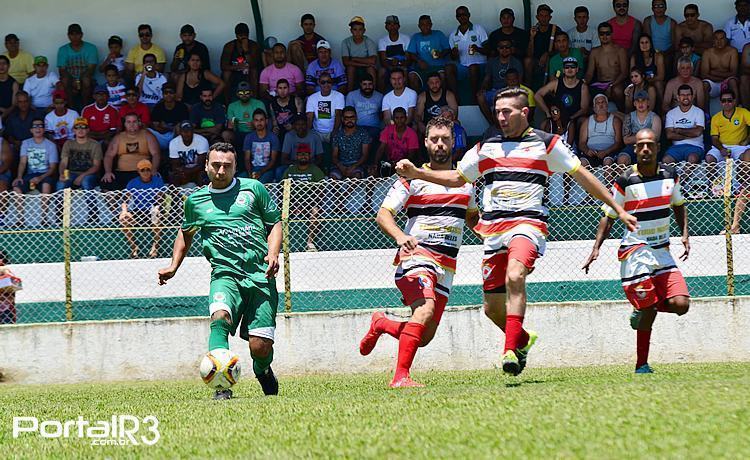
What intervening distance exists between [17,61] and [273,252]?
12.1 m

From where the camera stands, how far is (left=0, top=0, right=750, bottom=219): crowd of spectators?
1642 cm

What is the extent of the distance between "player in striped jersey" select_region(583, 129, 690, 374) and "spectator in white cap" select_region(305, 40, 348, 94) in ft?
28.5

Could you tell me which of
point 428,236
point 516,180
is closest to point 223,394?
point 428,236

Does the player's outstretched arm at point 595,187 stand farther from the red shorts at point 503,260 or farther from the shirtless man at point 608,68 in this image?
the shirtless man at point 608,68

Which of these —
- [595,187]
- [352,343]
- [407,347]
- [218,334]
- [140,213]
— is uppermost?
[595,187]

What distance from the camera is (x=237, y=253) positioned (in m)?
8.71

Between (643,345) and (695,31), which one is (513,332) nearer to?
(643,345)

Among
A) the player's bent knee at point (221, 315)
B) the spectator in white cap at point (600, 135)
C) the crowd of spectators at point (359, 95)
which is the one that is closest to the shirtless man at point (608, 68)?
the crowd of spectators at point (359, 95)

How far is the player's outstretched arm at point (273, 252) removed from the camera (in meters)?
8.54

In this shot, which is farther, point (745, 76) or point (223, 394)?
point (745, 76)

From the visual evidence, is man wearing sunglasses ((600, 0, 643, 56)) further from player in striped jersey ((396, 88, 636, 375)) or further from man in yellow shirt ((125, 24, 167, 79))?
player in striped jersey ((396, 88, 636, 375))

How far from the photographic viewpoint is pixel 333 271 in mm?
14344

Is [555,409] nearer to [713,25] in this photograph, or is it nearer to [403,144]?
[403,144]

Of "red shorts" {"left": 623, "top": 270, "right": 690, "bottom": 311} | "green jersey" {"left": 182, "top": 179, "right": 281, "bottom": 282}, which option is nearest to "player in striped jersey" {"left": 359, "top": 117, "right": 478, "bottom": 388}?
"green jersey" {"left": 182, "top": 179, "right": 281, "bottom": 282}
